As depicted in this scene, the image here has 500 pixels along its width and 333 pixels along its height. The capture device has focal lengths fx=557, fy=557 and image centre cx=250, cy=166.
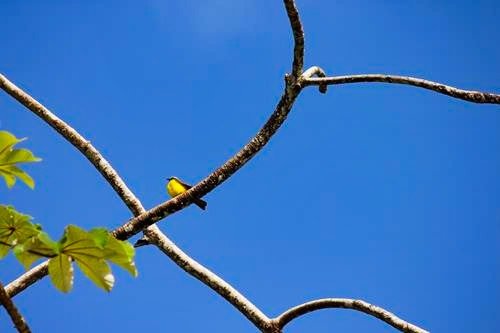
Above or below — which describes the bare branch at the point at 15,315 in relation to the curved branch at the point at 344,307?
below

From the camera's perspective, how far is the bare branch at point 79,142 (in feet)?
18.3

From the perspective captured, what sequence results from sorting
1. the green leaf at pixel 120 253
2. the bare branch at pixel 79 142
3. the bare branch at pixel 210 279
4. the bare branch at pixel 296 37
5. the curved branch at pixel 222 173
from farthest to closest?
the bare branch at pixel 79 142
the bare branch at pixel 210 279
the curved branch at pixel 222 173
the bare branch at pixel 296 37
the green leaf at pixel 120 253

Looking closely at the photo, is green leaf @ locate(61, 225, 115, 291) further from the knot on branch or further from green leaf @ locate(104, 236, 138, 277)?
the knot on branch

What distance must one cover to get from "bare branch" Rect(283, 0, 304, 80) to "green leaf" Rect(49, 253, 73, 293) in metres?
2.85

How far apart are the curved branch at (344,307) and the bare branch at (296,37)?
2030 millimetres

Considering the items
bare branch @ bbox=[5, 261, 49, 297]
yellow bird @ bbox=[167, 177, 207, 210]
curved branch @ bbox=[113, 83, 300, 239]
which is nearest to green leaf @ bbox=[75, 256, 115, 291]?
curved branch @ bbox=[113, 83, 300, 239]

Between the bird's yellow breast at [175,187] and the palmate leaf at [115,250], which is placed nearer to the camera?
the palmate leaf at [115,250]

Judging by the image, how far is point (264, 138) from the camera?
184 inches

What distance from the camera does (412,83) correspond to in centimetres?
477

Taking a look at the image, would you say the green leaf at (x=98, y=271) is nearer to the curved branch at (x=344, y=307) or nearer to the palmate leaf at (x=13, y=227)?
the palmate leaf at (x=13, y=227)

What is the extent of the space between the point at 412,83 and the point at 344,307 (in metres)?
2.07

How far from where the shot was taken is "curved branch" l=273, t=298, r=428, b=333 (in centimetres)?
455

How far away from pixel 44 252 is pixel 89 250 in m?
0.19

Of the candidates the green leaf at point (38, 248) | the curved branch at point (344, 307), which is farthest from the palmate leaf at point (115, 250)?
the curved branch at point (344, 307)
